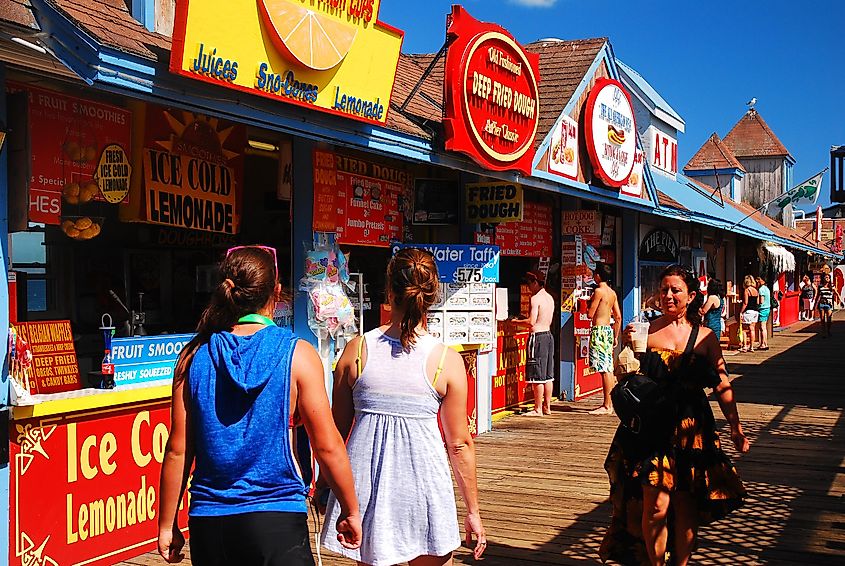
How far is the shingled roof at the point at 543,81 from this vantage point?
8539 mm

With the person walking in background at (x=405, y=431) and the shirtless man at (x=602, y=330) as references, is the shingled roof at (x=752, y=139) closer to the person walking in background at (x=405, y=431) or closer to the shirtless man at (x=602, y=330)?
the shirtless man at (x=602, y=330)

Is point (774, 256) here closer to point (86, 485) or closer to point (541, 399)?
point (541, 399)

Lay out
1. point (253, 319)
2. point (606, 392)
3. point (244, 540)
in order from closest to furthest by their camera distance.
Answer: point (244, 540) → point (253, 319) → point (606, 392)

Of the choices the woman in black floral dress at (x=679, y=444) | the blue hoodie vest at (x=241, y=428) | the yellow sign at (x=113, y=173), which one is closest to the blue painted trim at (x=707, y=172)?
the woman in black floral dress at (x=679, y=444)

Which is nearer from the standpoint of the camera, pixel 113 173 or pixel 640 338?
pixel 640 338

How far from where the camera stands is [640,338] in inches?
192

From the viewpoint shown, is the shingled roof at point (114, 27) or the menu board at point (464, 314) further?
the menu board at point (464, 314)

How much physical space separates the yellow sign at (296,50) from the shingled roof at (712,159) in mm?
30032

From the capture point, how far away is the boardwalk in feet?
20.2

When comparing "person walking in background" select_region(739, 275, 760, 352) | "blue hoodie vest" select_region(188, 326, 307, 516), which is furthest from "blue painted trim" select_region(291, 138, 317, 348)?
"person walking in background" select_region(739, 275, 760, 352)

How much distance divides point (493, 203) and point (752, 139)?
1527 inches

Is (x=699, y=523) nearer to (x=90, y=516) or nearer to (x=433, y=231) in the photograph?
(x=90, y=516)

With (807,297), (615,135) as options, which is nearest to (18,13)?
(615,135)

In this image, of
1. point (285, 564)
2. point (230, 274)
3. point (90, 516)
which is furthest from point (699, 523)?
point (90, 516)
